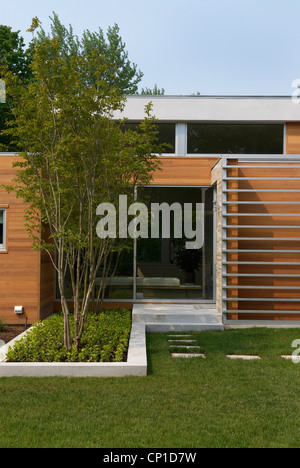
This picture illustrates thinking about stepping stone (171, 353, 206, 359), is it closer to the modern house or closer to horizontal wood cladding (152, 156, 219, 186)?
the modern house

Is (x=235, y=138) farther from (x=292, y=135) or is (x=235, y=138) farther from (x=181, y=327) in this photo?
(x=181, y=327)

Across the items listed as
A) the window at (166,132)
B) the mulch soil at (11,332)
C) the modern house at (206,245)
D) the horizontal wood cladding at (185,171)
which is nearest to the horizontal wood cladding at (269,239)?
the modern house at (206,245)

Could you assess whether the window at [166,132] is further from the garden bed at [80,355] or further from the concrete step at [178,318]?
the garden bed at [80,355]

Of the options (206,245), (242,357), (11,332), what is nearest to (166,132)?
(206,245)

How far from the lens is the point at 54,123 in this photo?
6391 mm

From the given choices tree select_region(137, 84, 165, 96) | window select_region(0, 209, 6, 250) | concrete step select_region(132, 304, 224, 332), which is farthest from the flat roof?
tree select_region(137, 84, 165, 96)

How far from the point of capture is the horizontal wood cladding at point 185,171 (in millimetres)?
10672

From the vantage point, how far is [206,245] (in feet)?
34.9

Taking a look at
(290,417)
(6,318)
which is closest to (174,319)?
(6,318)

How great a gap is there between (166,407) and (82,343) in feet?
8.68

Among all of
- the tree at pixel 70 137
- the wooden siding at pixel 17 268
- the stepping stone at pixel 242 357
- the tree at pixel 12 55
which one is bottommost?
the stepping stone at pixel 242 357

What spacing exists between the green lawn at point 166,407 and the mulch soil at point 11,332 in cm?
243

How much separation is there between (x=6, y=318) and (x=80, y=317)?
308 centimetres
